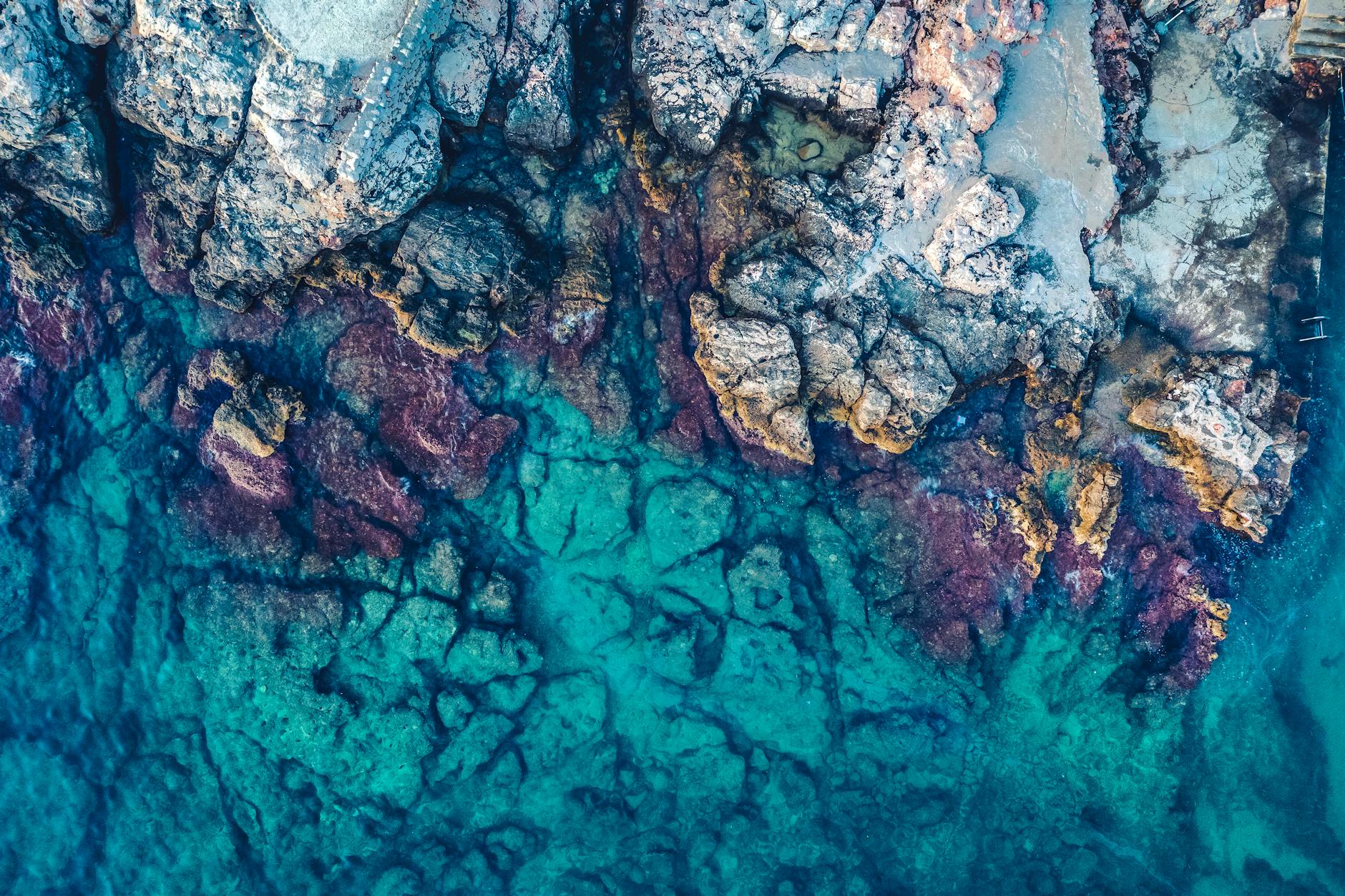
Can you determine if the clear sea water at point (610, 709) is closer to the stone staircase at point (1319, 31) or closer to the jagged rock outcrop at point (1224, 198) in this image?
the jagged rock outcrop at point (1224, 198)

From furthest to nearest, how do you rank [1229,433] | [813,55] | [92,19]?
[1229,433]
[813,55]
[92,19]

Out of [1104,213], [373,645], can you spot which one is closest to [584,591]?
[373,645]

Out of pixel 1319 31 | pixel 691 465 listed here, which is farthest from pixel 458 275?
pixel 1319 31

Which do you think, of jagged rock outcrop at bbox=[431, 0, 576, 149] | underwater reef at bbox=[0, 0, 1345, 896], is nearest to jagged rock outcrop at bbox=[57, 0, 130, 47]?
underwater reef at bbox=[0, 0, 1345, 896]

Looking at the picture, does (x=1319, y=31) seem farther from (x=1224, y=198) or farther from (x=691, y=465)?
(x=691, y=465)

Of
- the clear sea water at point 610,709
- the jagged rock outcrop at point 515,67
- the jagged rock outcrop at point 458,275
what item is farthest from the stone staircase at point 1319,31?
the jagged rock outcrop at point 458,275

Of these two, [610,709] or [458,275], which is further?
[610,709]

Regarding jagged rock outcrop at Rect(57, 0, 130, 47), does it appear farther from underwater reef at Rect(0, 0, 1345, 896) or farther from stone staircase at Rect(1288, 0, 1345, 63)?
stone staircase at Rect(1288, 0, 1345, 63)
